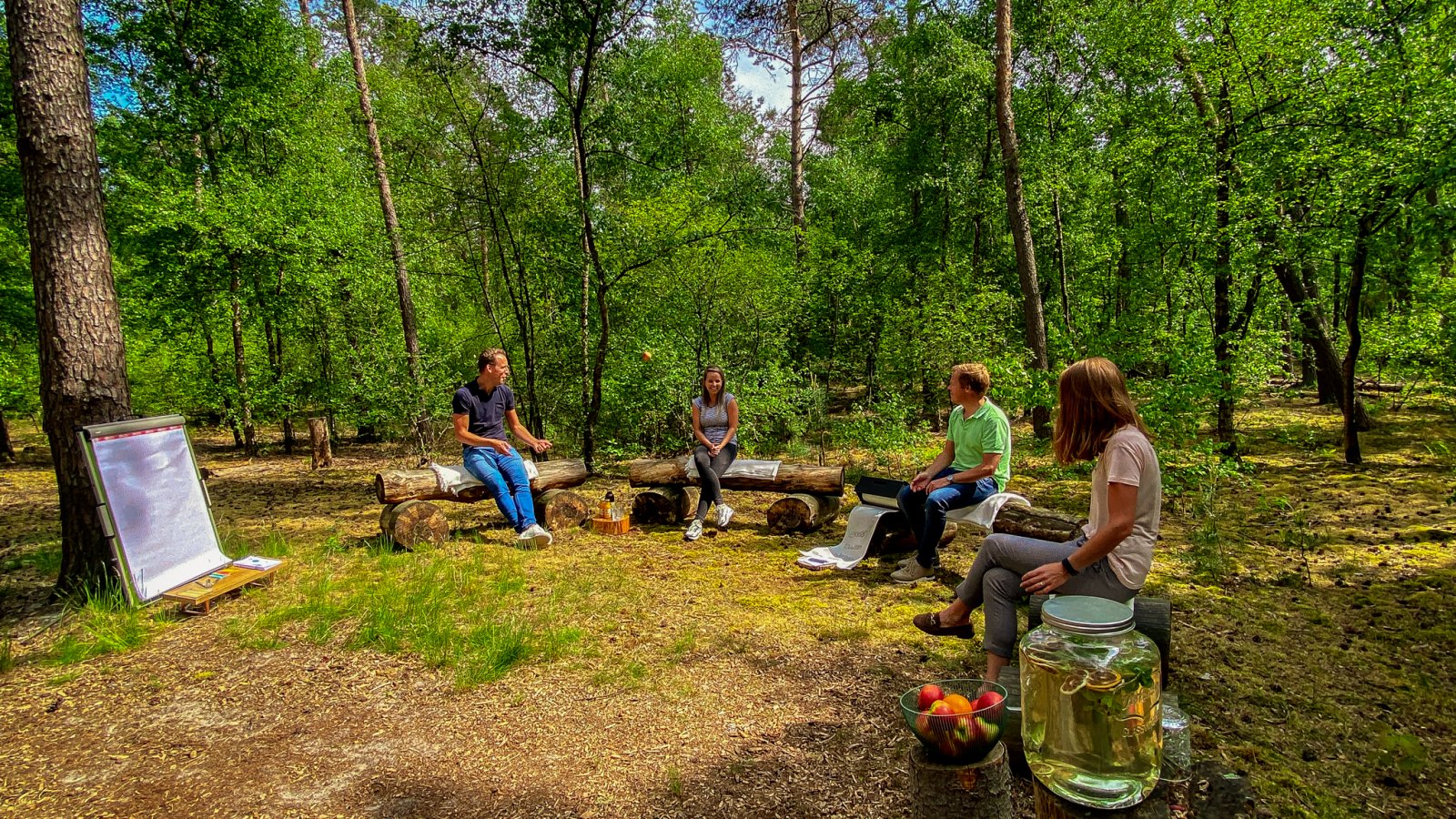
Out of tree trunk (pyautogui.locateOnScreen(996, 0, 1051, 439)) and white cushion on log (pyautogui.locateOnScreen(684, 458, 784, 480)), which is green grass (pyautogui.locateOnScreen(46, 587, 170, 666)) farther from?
tree trunk (pyautogui.locateOnScreen(996, 0, 1051, 439))

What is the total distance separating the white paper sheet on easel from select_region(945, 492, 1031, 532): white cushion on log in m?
0.66

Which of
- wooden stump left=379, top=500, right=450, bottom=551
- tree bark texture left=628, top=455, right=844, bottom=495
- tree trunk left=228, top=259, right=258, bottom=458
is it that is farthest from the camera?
tree trunk left=228, top=259, right=258, bottom=458

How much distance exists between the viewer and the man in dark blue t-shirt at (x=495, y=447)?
5.48m

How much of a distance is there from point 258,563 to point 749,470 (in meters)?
3.99

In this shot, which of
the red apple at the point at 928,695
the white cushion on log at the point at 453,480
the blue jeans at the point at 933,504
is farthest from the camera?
the white cushion on log at the point at 453,480

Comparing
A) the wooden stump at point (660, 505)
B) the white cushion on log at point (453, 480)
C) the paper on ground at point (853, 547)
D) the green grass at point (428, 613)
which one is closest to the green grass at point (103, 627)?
the green grass at point (428, 613)

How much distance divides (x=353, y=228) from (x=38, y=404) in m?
7.41

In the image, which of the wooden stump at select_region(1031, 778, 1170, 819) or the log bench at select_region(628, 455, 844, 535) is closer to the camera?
the wooden stump at select_region(1031, 778, 1170, 819)

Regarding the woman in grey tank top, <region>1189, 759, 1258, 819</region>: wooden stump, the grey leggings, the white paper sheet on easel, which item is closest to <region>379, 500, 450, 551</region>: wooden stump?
the woman in grey tank top

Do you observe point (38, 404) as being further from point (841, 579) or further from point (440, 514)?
point (841, 579)

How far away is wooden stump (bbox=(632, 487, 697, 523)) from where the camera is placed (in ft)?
21.0

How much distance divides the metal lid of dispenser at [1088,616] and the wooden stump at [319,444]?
419 inches

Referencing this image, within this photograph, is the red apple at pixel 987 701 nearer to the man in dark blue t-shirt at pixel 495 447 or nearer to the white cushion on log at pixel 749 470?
the white cushion on log at pixel 749 470

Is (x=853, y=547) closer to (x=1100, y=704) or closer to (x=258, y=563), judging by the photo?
(x=1100, y=704)
